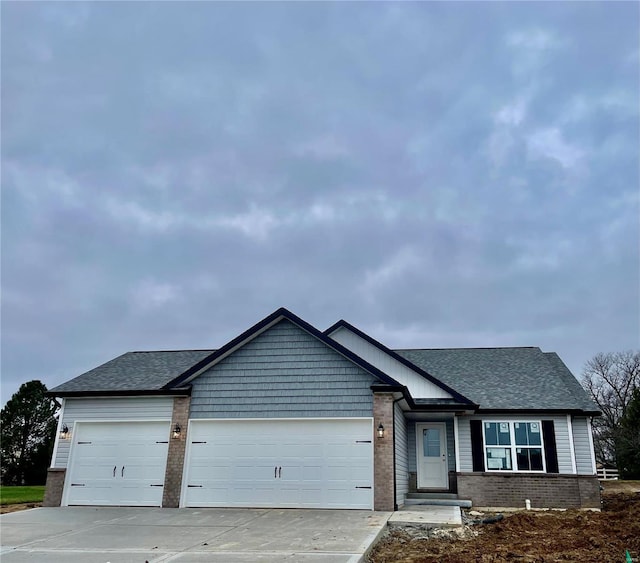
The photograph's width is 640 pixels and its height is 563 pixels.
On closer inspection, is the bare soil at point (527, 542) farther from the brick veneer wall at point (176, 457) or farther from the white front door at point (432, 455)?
the brick veneer wall at point (176, 457)

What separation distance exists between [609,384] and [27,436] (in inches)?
1617

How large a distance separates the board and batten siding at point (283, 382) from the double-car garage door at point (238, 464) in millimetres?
289

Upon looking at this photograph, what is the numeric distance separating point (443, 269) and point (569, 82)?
1291 centimetres

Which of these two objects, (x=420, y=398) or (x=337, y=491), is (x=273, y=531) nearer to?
(x=337, y=491)

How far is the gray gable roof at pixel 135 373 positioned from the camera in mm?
13888

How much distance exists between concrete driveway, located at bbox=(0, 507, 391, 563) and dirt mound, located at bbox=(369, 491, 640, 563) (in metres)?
0.65

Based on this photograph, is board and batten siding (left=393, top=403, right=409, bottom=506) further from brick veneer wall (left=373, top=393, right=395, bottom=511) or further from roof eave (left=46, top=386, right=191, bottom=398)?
roof eave (left=46, top=386, right=191, bottom=398)

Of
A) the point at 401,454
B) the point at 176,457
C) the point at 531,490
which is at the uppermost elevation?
the point at 401,454

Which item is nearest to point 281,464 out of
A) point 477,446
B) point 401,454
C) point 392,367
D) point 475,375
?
point 401,454

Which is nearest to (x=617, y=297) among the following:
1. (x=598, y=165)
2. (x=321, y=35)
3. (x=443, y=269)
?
(x=443, y=269)

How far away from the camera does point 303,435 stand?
12.1 metres

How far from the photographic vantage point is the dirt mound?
702 cm

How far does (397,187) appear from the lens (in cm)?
2195

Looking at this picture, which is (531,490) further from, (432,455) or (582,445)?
(432,455)
